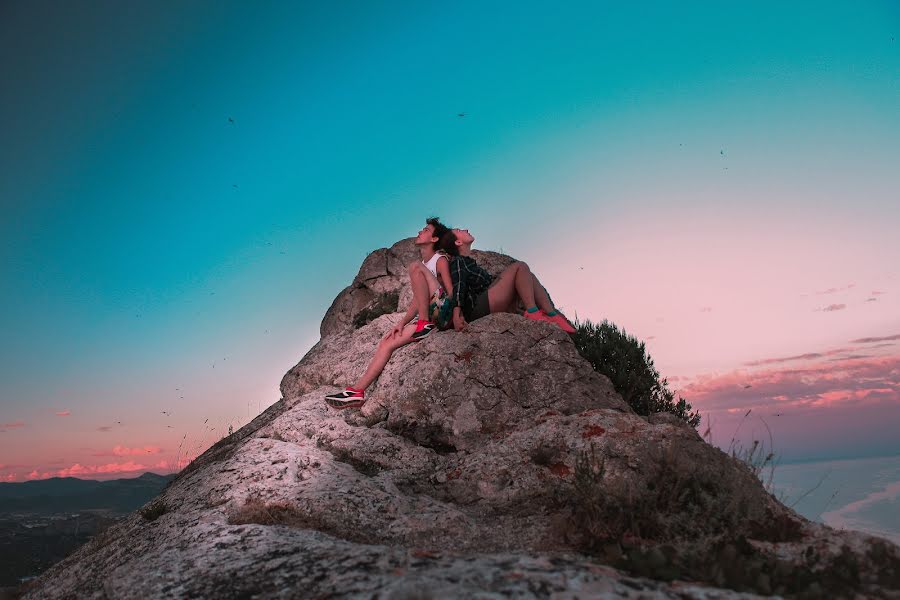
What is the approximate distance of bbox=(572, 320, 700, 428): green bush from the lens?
1004cm

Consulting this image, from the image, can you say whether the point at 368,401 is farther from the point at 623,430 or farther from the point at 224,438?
the point at 224,438

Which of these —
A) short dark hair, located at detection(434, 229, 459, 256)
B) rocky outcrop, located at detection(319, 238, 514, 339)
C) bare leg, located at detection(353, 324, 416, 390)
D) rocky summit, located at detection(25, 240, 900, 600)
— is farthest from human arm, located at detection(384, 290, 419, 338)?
rocky outcrop, located at detection(319, 238, 514, 339)

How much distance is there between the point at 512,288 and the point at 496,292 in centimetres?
26

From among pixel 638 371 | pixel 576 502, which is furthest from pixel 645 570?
pixel 638 371

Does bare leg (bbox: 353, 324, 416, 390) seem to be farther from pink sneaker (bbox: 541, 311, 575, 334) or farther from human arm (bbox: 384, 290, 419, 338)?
pink sneaker (bbox: 541, 311, 575, 334)

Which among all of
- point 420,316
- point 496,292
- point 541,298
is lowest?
point 420,316

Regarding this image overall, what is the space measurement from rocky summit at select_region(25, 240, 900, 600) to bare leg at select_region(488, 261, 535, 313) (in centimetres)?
61

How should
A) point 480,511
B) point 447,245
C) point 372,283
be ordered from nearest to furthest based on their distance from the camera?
point 480,511 < point 447,245 < point 372,283

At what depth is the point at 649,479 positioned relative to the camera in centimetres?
447

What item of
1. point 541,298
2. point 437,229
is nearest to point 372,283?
point 437,229

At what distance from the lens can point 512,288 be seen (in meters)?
8.50

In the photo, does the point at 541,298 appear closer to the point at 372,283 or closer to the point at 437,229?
the point at 437,229

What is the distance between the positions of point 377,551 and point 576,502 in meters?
1.68

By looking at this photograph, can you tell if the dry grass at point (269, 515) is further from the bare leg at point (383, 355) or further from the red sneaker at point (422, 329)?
the red sneaker at point (422, 329)
